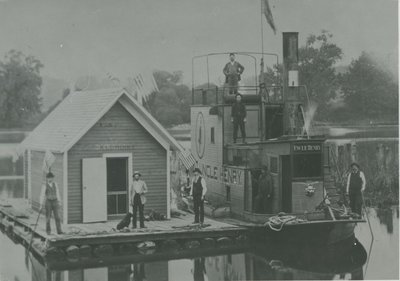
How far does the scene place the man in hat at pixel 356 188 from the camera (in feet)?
63.2

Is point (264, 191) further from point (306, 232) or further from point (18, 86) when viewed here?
point (18, 86)

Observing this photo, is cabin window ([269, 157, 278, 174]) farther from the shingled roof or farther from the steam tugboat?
the shingled roof

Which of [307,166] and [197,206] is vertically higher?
[307,166]

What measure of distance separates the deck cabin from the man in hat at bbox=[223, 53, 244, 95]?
189 millimetres

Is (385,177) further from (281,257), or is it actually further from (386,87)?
(281,257)

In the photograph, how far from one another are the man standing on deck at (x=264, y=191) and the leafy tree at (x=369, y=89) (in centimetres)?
389

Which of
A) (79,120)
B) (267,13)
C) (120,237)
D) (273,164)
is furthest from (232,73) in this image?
(120,237)

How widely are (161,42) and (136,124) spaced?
274cm

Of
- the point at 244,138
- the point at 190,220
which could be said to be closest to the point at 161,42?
the point at 244,138

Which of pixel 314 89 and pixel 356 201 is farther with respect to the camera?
pixel 314 89

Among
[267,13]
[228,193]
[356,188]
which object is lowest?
[228,193]

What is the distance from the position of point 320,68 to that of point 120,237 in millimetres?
9324

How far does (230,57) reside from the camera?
20.5 meters

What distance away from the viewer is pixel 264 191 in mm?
18000
